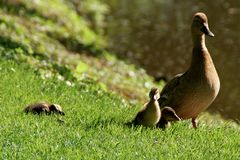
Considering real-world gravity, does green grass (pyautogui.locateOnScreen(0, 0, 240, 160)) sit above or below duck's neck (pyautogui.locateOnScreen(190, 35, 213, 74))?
below

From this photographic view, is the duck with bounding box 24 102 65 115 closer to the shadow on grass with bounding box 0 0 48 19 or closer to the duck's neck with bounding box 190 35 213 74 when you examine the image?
the duck's neck with bounding box 190 35 213 74

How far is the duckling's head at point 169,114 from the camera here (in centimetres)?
942

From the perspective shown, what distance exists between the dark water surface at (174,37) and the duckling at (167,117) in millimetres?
6810

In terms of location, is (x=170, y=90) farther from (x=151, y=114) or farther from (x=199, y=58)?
(x=151, y=114)

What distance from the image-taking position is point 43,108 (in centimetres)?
980

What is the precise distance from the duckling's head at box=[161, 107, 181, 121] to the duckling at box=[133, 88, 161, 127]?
175mm

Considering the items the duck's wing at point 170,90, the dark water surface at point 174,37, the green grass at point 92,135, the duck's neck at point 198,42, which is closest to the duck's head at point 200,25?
the duck's neck at point 198,42

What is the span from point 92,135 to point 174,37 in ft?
56.2

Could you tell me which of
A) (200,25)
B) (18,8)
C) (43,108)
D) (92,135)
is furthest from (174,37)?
(92,135)

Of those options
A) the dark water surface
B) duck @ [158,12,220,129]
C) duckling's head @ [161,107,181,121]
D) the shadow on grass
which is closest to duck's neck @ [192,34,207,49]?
duck @ [158,12,220,129]

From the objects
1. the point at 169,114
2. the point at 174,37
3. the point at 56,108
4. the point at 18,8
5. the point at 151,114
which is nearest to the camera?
the point at 151,114

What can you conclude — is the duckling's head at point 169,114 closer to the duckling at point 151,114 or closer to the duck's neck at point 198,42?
the duckling at point 151,114

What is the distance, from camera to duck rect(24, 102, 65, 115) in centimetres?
977

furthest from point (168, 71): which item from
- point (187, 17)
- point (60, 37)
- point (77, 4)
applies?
point (77, 4)
